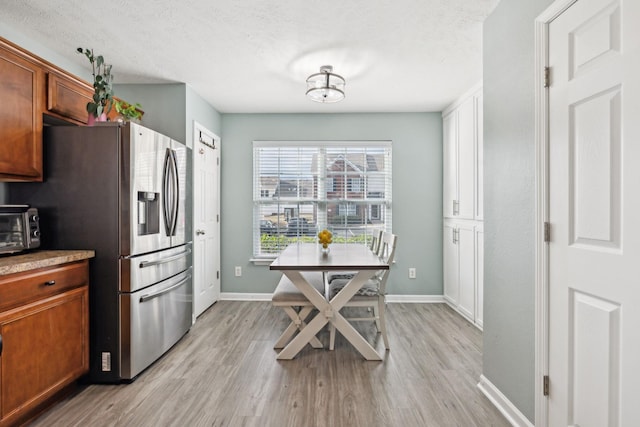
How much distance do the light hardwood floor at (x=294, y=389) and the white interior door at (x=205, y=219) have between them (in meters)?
0.74

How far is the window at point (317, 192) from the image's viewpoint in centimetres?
463

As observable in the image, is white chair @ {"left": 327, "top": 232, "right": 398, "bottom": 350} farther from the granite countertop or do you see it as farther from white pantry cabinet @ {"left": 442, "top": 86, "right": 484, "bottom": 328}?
the granite countertop

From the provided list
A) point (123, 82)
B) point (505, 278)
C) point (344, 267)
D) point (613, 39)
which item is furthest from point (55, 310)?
point (613, 39)

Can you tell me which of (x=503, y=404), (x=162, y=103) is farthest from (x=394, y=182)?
(x=503, y=404)

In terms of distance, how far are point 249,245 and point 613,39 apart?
403 cm

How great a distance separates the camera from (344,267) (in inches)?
99.7

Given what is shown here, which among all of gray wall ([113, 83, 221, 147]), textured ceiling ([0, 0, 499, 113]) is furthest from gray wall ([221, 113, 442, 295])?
gray wall ([113, 83, 221, 147])

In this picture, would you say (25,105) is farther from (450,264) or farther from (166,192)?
(450,264)

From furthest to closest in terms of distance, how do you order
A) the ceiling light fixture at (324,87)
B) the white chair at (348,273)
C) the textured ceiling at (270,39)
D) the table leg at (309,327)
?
1. the white chair at (348,273)
2. the ceiling light fixture at (324,87)
3. the table leg at (309,327)
4. the textured ceiling at (270,39)

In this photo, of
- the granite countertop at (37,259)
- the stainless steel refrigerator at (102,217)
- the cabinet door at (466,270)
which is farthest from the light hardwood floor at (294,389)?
the granite countertop at (37,259)

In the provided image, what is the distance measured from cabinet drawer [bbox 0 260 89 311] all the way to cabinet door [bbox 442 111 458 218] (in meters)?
3.68

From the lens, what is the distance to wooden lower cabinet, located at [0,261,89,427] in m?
1.79

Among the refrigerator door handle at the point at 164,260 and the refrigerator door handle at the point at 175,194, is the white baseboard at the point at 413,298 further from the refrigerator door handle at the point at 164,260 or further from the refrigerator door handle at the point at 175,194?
the refrigerator door handle at the point at 175,194

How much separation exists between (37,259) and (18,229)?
37cm
